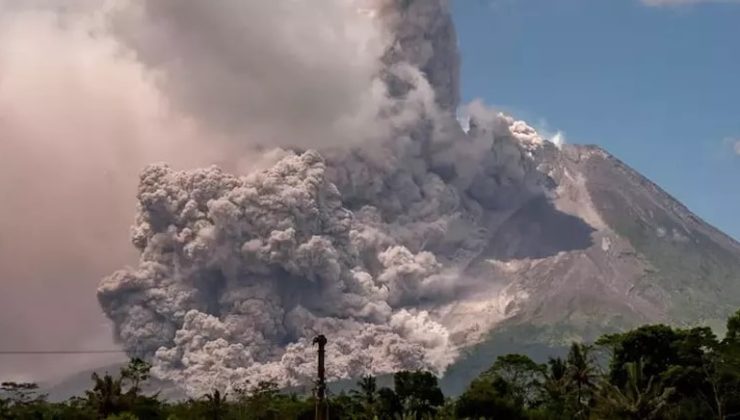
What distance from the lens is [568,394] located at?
3469 inches

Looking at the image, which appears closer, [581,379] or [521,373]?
[581,379]

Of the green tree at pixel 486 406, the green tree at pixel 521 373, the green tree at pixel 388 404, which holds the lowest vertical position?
the green tree at pixel 486 406

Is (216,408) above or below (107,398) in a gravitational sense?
below

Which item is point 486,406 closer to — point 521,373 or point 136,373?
point 521,373

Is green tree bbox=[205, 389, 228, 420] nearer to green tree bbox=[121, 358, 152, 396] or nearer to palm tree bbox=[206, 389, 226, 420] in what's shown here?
palm tree bbox=[206, 389, 226, 420]

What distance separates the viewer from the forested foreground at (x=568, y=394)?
74.3 meters

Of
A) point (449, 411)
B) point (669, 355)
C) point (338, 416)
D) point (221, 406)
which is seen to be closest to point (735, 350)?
point (669, 355)

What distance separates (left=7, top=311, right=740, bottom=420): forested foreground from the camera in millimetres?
74312

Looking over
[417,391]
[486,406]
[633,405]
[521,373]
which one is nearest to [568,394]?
[486,406]

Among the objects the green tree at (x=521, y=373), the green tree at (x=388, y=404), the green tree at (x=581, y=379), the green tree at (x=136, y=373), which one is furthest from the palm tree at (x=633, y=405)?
the green tree at (x=136, y=373)

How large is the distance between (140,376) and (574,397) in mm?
50702

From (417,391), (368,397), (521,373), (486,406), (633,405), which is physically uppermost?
(521,373)

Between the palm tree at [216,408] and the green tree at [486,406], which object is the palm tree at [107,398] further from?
the green tree at [486,406]

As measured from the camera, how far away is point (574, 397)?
8475cm
